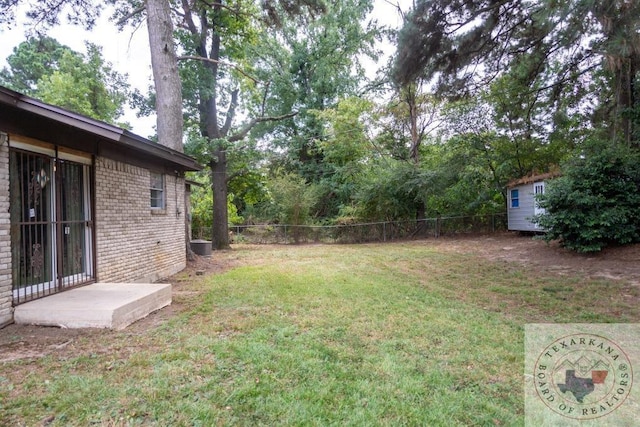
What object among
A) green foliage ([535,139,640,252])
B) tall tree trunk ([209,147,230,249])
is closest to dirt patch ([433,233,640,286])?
green foliage ([535,139,640,252])

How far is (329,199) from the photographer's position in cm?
2067

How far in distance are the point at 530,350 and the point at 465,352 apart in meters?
0.66

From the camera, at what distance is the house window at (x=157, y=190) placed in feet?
24.0

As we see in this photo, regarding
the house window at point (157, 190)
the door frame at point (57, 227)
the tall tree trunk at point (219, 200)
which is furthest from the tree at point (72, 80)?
the door frame at point (57, 227)

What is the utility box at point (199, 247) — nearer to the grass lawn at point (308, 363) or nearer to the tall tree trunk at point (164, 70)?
the tall tree trunk at point (164, 70)

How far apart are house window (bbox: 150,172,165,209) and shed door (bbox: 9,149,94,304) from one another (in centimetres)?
207

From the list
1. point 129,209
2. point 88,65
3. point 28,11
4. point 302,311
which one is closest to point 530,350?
point 302,311

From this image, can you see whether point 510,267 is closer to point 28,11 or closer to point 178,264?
point 178,264

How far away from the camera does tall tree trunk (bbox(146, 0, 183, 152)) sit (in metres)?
8.49

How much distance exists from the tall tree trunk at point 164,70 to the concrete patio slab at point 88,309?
205 inches

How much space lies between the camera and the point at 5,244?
3729mm

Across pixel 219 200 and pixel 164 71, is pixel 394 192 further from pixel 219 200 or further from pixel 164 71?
pixel 164 71

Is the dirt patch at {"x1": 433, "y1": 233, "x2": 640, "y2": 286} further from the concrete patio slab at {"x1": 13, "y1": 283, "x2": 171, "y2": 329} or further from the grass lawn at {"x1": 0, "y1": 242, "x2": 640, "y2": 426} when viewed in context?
the concrete patio slab at {"x1": 13, "y1": 283, "x2": 171, "y2": 329}

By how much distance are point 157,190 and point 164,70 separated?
11.3ft
